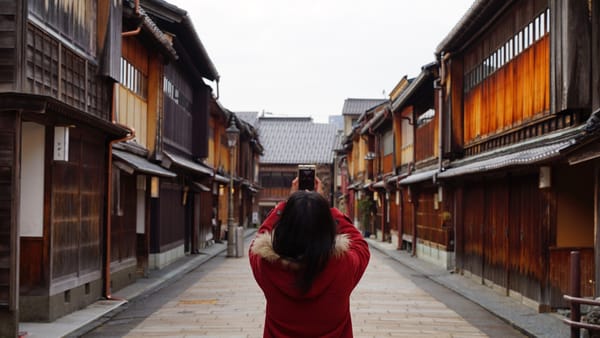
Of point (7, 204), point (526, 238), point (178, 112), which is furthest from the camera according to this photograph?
point (178, 112)

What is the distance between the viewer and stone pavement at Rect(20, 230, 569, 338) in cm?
1250

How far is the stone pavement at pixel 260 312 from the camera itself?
12.5m

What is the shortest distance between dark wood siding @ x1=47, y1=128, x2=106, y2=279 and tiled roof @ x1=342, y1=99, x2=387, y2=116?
59.3 metres

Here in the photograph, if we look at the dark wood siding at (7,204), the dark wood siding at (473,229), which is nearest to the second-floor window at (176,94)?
the dark wood siding at (473,229)

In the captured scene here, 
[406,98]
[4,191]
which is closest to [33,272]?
[4,191]

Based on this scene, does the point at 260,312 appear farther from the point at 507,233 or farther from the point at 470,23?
the point at 470,23

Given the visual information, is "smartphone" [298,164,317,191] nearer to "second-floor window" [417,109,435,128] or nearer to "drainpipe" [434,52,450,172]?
"drainpipe" [434,52,450,172]

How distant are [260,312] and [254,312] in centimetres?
11

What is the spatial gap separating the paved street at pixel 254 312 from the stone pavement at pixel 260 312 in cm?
2

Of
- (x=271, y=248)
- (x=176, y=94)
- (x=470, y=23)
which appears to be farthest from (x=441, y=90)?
(x=271, y=248)

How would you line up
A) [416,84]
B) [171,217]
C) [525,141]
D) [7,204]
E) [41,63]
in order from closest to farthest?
1. [7,204]
2. [41,63]
3. [525,141]
4. [171,217]
5. [416,84]

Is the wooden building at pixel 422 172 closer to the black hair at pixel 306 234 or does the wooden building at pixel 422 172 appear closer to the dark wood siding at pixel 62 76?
the dark wood siding at pixel 62 76

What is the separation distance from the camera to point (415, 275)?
79.2 feet

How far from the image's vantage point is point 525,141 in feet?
55.0
